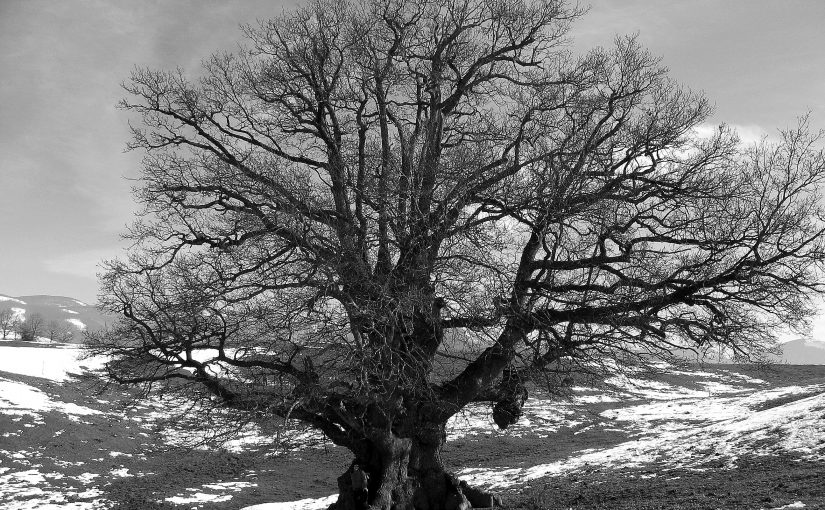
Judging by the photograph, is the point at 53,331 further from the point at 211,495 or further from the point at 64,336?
the point at 211,495

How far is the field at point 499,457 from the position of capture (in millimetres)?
13383

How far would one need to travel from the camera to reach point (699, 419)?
1145 inches

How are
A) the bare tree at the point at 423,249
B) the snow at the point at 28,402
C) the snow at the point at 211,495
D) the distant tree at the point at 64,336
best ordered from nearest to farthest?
the bare tree at the point at 423,249, the snow at the point at 211,495, the snow at the point at 28,402, the distant tree at the point at 64,336

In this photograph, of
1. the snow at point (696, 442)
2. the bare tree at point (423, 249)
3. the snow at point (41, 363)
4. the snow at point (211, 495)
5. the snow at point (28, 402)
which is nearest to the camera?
the bare tree at point (423, 249)

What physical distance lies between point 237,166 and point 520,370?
7.57 m

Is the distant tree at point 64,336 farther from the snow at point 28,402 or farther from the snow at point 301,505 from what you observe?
the snow at point 301,505

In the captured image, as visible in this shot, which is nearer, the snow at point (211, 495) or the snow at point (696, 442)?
the snow at point (696, 442)

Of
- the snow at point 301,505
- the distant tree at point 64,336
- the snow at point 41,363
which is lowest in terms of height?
the snow at point 301,505

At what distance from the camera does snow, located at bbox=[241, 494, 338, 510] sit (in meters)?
17.2

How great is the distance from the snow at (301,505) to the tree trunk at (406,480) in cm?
456

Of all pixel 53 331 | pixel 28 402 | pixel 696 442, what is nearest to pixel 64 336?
pixel 53 331

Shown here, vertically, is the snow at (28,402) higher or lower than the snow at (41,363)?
lower

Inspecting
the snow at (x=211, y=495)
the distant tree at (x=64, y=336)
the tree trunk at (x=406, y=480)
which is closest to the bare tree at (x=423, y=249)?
the tree trunk at (x=406, y=480)

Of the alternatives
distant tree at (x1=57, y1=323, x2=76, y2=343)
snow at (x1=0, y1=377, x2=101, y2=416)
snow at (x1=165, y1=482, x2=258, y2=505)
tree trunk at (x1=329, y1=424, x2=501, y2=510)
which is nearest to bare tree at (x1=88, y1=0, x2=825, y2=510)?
tree trunk at (x1=329, y1=424, x2=501, y2=510)
